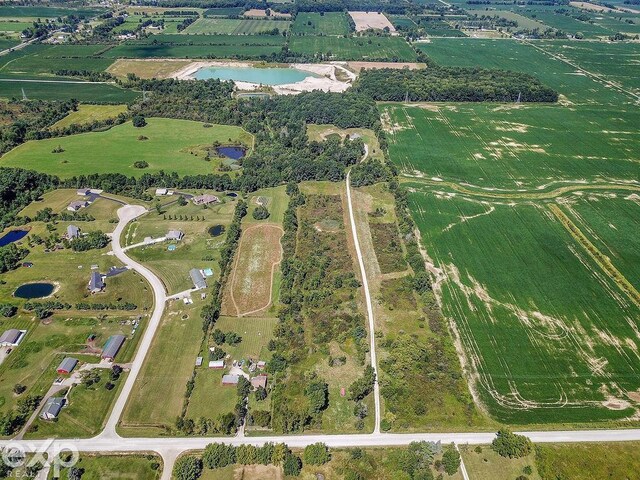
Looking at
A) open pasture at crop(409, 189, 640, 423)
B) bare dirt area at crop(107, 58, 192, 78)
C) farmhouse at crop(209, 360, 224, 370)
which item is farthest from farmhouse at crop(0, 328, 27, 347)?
bare dirt area at crop(107, 58, 192, 78)

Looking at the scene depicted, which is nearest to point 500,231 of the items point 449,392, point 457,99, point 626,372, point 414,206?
point 414,206

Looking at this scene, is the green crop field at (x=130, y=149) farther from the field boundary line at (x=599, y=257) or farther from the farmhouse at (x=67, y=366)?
the field boundary line at (x=599, y=257)

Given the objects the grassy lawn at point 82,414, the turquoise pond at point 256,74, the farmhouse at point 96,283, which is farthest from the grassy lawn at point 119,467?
the turquoise pond at point 256,74

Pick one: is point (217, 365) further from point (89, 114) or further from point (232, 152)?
point (89, 114)

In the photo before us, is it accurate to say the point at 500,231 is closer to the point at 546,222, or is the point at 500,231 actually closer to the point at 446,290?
the point at 546,222

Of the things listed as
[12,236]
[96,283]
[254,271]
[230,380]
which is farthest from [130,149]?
[230,380]

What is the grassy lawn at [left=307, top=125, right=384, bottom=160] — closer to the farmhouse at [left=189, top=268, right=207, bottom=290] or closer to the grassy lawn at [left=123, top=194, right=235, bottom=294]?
the grassy lawn at [left=123, top=194, right=235, bottom=294]
